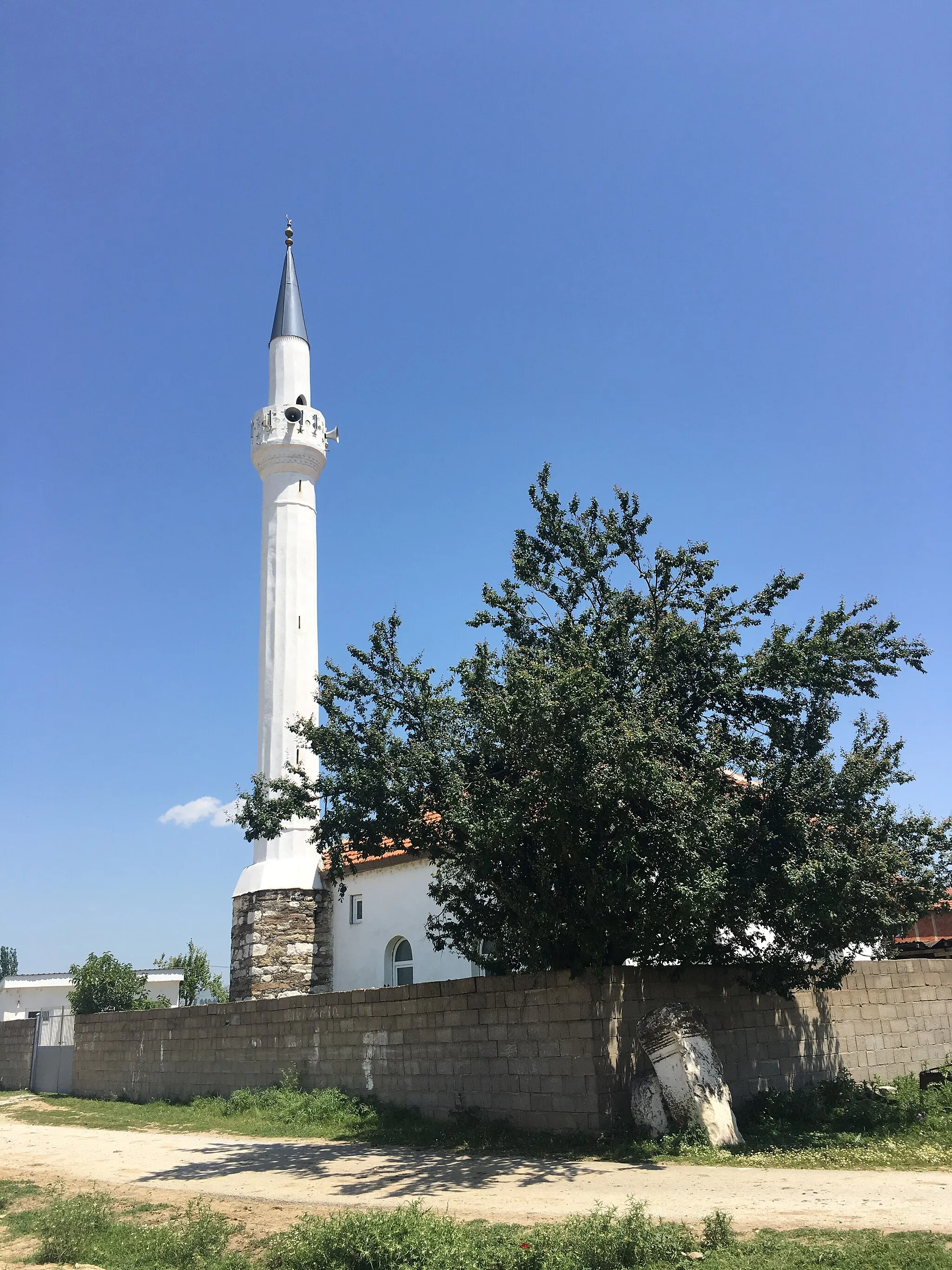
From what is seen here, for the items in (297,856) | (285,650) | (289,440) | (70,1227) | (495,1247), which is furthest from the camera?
(289,440)

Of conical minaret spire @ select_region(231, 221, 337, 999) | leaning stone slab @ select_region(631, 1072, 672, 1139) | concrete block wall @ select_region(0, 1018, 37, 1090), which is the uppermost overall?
conical minaret spire @ select_region(231, 221, 337, 999)

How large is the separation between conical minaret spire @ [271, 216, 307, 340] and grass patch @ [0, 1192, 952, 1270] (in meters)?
24.4

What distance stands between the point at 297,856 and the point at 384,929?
3.52 m

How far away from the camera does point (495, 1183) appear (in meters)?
10.2

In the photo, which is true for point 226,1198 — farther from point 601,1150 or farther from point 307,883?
point 307,883

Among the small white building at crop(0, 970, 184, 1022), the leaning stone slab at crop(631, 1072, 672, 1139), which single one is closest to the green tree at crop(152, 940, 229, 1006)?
the small white building at crop(0, 970, 184, 1022)

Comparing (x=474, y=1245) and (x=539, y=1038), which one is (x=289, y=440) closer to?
(x=539, y=1038)

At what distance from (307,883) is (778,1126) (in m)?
13.7

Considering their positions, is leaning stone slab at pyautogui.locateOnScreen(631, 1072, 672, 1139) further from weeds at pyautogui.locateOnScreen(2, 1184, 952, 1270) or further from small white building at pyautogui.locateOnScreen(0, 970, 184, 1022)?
small white building at pyautogui.locateOnScreen(0, 970, 184, 1022)

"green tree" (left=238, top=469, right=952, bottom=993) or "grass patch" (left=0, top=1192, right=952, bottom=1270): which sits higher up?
"green tree" (left=238, top=469, right=952, bottom=993)

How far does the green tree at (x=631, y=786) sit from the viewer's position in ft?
38.5

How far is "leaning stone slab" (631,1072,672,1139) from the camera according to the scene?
460 inches

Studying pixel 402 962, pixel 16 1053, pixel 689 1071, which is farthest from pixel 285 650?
pixel 689 1071

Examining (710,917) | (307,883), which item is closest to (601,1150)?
(710,917)
